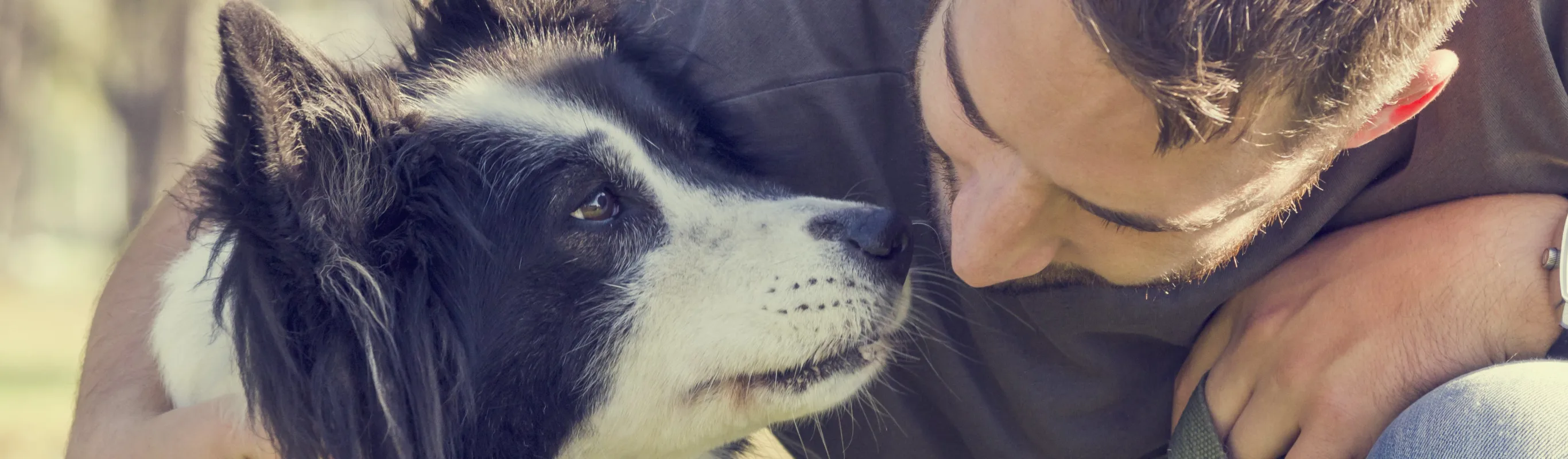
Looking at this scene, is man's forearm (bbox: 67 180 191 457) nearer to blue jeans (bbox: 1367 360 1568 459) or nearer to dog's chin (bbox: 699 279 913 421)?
dog's chin (bbox: 699 279 913 421)

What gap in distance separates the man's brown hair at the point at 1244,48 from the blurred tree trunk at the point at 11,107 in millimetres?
8262

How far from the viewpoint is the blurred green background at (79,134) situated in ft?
21.6

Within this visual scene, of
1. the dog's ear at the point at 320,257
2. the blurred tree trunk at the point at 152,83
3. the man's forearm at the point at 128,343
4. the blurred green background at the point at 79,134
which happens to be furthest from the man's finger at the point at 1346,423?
the blurred tree trunk at the point at 152,83

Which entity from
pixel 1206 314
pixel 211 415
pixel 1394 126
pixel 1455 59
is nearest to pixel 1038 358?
Result: pixel 1206 314

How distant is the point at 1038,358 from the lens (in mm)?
2035

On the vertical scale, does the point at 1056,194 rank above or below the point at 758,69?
below

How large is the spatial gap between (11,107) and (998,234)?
8.39 metres

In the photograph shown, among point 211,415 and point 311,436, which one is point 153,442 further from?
point 311,436

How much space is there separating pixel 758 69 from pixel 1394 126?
3.61 ft

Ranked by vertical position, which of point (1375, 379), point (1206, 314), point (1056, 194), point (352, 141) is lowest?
point (1375, 379)

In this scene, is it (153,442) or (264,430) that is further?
(153,442)

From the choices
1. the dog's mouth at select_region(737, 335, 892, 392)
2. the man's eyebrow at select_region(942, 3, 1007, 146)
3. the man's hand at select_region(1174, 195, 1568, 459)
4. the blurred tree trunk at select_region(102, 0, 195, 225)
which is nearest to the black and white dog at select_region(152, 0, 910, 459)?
A: the dog's mouth at select_region(737, 335, 892, 392)

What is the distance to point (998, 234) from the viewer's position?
161 cm

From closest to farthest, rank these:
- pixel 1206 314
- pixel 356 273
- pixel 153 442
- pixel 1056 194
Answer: pixel 356 273 → pixel 1056 194 → pixel 153 442 → pixel 1206 314
